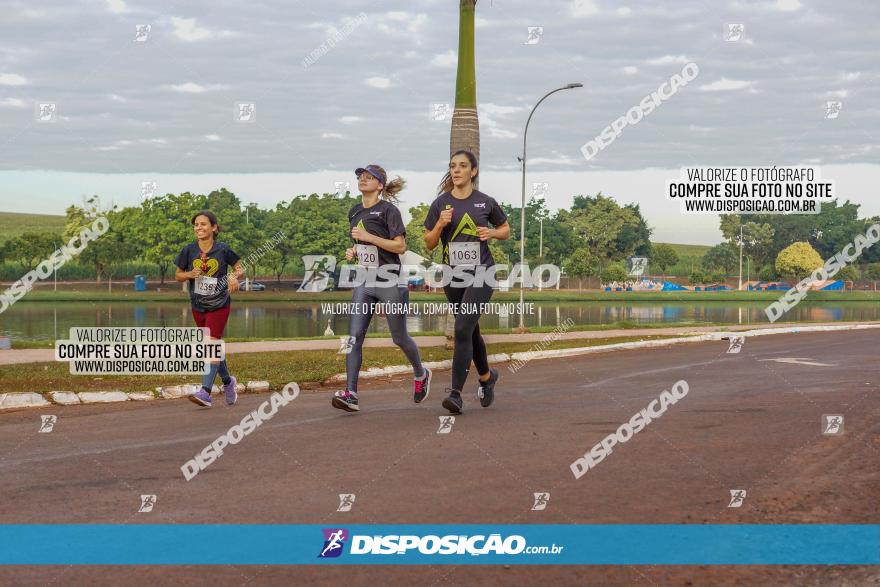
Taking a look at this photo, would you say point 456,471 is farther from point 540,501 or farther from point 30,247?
point 30,247

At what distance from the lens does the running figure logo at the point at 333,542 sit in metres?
4.39

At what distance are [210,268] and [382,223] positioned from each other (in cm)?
212

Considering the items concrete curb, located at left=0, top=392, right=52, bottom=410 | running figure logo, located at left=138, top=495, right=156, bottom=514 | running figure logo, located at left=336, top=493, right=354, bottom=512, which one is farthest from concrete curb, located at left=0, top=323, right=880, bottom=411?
running figure logo, located at left=336, top=493, right=354, bottom=512

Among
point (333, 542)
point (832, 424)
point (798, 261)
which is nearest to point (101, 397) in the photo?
point (333, 542)

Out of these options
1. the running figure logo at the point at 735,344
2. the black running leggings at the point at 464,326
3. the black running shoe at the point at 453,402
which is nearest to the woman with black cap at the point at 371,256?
the black running leggings at the point at 464,326

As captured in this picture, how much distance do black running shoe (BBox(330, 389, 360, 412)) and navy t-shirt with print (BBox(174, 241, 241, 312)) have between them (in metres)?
1.93

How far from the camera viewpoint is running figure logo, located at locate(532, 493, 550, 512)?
5.13m

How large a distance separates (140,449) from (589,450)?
11.6 ft

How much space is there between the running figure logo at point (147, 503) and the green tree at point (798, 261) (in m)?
107

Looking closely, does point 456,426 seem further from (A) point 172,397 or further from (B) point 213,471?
(A) point 172,397

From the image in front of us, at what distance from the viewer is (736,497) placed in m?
5.33

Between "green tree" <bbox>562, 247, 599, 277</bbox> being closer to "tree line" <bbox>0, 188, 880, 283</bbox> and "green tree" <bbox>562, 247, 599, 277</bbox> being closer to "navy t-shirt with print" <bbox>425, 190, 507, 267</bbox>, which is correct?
"tree line" <bbox>0, 188, 880, 283</bbox>

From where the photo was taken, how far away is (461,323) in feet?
28.1

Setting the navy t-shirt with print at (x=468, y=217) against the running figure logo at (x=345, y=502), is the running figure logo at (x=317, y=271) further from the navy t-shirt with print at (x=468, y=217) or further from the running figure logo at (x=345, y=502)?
the running figure logo at (x=345, y=502)
